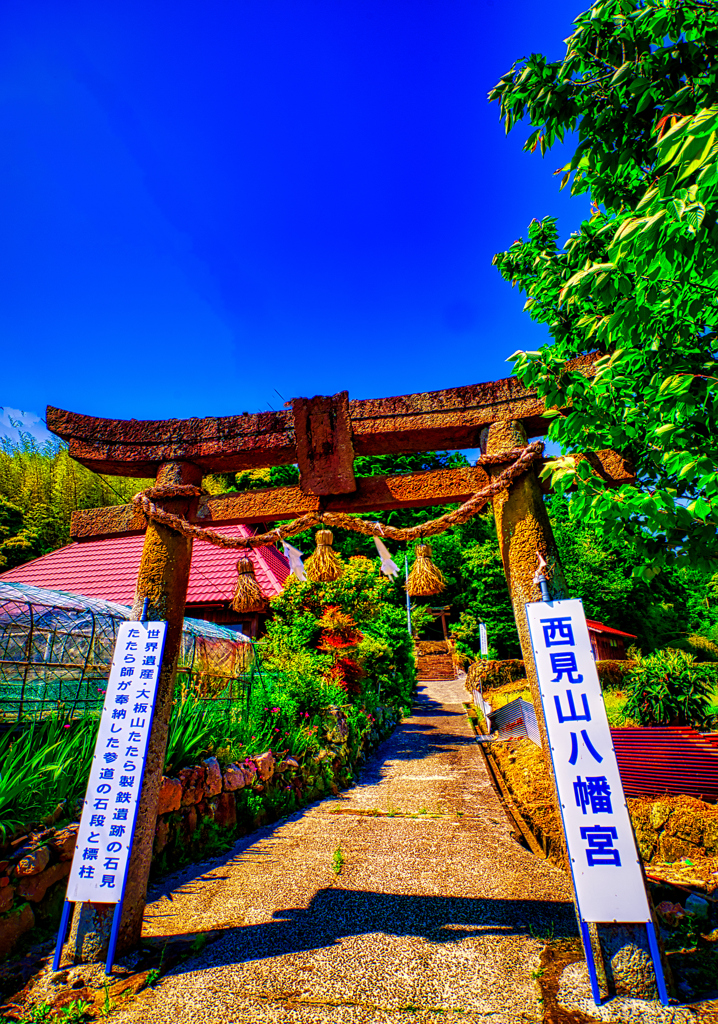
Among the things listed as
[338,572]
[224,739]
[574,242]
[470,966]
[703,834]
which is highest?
[574,242]

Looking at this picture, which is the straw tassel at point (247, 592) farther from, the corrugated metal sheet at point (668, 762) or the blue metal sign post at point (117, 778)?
the corrugated metal sheet at point (668, 762)

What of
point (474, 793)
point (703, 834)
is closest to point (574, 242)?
point (703, 834)

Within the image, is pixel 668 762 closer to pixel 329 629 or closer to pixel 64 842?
pixel 64 842

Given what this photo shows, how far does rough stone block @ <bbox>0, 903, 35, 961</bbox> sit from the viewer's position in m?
3.14

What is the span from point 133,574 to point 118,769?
993 cm

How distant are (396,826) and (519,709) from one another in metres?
3.29

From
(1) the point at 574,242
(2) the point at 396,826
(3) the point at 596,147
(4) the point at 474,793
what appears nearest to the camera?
(3) the point at 596,147

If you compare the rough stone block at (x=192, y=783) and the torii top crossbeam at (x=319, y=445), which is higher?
the torii top crossbeam at (x=319, y=445)

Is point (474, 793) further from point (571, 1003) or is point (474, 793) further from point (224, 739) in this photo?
point (571, 1003)

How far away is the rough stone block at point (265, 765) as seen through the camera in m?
6.05

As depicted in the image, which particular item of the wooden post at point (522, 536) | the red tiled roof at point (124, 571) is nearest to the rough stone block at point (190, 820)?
the wooden post at point (522, 536)

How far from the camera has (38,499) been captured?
57.2ft

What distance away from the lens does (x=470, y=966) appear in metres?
3.03

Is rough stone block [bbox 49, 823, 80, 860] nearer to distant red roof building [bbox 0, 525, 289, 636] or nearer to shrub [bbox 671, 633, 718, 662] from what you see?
distant red roof building [bbox 0, 525, 289, 636]
